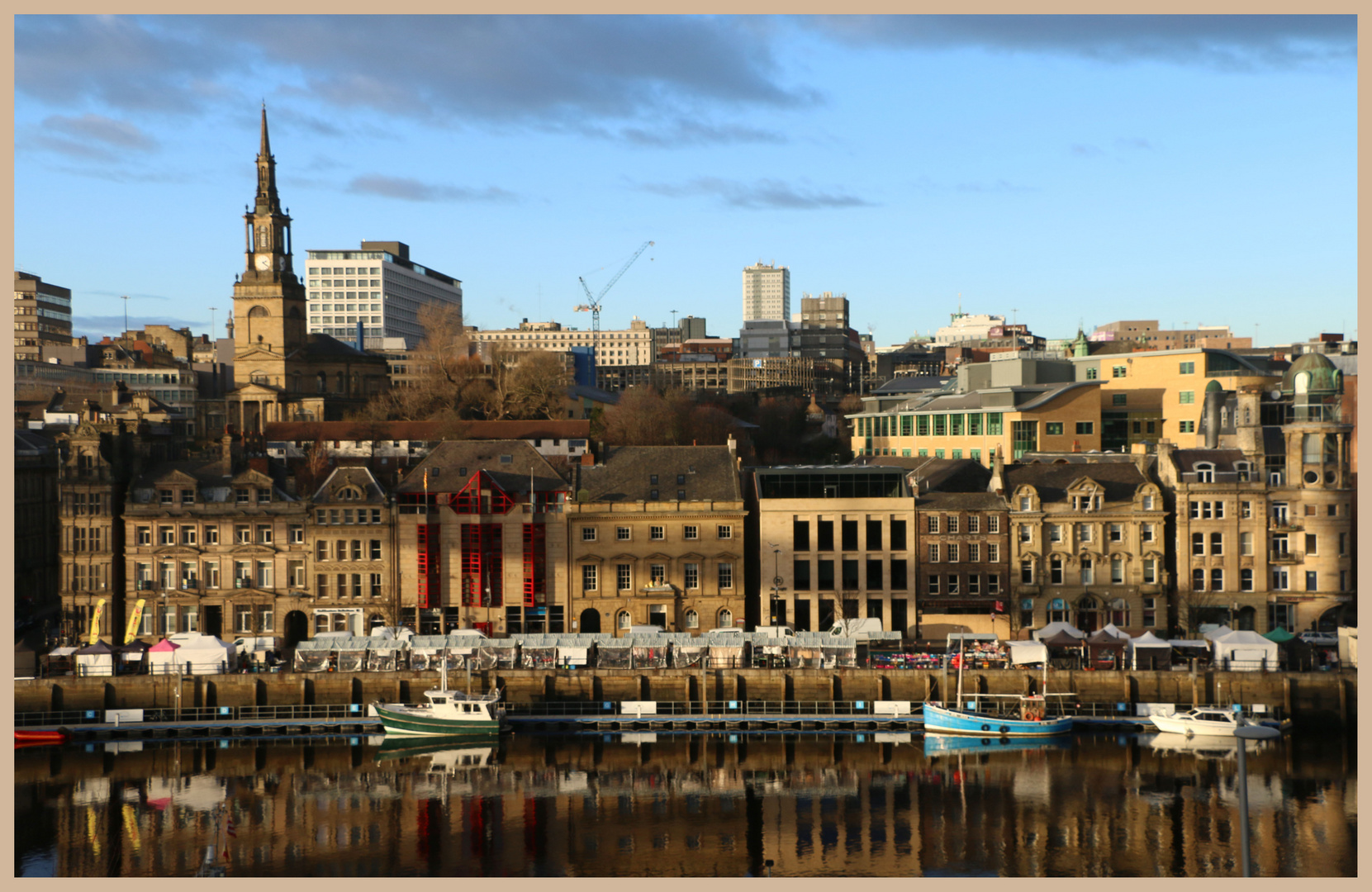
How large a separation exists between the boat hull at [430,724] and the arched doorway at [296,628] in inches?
613

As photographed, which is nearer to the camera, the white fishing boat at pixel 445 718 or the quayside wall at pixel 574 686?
the white fishing boat at pixel 445 718

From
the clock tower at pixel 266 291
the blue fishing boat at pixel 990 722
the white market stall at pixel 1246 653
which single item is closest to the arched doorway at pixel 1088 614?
the white market stall at pixel 1246 653

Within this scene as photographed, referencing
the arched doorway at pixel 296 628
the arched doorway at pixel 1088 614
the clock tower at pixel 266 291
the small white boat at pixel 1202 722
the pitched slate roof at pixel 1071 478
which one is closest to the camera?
A: the small white boat at pixel 1202 722

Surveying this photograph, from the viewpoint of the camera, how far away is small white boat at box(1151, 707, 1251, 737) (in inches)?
2729

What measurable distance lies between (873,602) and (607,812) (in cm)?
3015

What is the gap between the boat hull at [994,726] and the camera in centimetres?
6962

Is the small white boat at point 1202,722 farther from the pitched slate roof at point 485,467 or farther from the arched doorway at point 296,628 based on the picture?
the arched doorway at point 296,628

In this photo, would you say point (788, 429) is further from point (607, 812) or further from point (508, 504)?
point (607, 812)

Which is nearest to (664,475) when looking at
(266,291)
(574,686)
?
(574,686)

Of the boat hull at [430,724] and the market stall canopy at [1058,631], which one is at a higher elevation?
the market stall canopy at [1058,631]

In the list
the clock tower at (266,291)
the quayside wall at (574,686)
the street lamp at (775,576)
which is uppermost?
the clock tower at (266,291)

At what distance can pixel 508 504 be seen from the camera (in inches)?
3339

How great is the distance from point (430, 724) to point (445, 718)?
2.92 feet


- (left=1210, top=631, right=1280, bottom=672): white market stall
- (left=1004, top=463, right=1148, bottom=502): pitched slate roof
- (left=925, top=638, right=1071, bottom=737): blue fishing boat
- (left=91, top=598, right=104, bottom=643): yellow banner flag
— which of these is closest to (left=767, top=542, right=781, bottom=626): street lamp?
(left=925, top=638, right=1071, bottom=737): blue fishing boat
